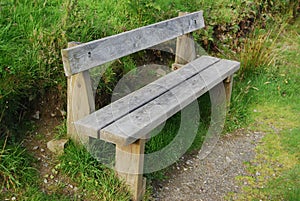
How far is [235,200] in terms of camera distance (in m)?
3.39

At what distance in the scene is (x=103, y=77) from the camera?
389 centimetres

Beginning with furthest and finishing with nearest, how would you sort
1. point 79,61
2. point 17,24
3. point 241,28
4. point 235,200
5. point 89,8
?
point 241,28
point 89,8
point 17,24
point 235,200
point 79,61

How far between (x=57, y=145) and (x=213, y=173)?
4.42 feet

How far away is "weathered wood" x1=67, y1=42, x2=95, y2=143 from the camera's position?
3148 millimetres

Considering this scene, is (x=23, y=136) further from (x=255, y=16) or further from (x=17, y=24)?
(x=255, y=16)

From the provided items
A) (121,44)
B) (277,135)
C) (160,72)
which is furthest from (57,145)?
(277,135)

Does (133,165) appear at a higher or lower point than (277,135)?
higher

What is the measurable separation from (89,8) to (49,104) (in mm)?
1265

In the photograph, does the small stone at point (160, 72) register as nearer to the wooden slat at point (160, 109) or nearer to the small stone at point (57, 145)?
the wooden slat at point (160, 109)

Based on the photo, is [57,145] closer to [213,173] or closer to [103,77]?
[103,77]

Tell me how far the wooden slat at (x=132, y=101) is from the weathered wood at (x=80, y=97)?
127 millimetres

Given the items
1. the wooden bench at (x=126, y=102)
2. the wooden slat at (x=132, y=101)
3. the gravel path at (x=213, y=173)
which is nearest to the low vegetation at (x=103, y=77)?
the gravel path at (x=213, y=173)

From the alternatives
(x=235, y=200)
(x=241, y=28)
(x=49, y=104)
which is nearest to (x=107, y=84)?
(x=49, y=104)

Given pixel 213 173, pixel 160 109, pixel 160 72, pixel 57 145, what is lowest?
pixel 213 173
